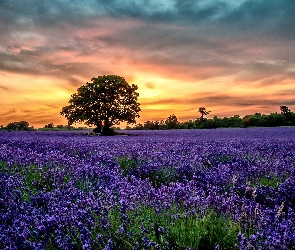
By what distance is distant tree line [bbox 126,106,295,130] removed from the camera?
38.6 meters

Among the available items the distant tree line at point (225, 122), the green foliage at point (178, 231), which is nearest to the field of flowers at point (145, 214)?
the green foliage at point (178, 231)

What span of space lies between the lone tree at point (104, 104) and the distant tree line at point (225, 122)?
620 inches

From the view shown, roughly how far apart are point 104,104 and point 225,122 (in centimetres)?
2252

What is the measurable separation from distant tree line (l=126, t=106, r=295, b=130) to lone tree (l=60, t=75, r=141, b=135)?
51.7 feet

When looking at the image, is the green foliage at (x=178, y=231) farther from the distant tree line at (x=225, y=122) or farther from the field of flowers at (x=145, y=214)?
the distant tree line at (x=225, y=122)

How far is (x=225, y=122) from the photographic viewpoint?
4050cm

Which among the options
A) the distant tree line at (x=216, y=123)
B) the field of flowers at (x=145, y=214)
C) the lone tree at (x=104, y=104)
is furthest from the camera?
the distant tree line at (x=216, y=123)

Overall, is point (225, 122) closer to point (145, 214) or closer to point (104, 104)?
point (104, 104)

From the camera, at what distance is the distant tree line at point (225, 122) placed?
38.6 metres

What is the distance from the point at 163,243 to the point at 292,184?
2.29m

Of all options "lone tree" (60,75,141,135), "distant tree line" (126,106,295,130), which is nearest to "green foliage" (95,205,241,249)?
"lone tree" (60,75,141,135)

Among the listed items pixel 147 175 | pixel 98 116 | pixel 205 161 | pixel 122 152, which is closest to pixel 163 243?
pixel 147 175

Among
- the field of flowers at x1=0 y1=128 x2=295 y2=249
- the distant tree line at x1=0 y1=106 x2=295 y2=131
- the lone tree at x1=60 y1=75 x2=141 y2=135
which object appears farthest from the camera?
the distant tree line at x1=0 y1=106 x2=295 y2=131

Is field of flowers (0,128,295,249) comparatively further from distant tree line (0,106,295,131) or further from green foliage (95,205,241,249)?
distant tree line (0,106,295,131)
